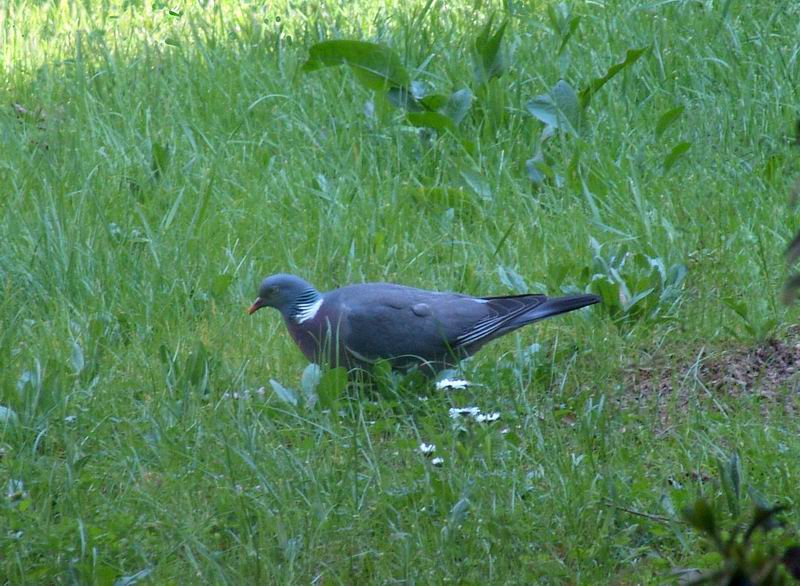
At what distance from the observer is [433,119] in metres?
5.43

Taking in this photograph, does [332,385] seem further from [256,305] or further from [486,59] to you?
[486,59]

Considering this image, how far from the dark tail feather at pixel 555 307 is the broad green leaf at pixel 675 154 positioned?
4.37ft

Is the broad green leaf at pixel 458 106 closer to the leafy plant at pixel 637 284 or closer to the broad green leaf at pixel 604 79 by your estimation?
the broad green leaf at pixel 604 79

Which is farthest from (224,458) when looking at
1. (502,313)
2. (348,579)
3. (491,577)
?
(502,313)

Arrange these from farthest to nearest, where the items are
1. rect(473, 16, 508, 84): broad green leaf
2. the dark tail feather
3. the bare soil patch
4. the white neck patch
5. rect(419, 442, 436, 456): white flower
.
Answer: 1. rect(473, 16, 508, 84): broad green leaf
2. the white neck patch
3. the dark tail feather
4. the bare soil patch
5. rect(419, 442, 436, 456): white flower

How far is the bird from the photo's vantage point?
13.0ft

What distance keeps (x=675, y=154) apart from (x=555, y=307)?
1.42 meters

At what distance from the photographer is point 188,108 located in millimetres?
5945

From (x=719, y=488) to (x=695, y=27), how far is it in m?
3.52

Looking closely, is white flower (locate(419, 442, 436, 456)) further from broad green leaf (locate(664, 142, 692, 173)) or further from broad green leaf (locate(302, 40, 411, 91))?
broad green leaf (locate(302, 40, 411, 91))

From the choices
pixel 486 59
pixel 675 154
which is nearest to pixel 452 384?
pixel 675 154

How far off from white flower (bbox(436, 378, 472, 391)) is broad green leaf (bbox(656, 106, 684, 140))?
6.58 ft

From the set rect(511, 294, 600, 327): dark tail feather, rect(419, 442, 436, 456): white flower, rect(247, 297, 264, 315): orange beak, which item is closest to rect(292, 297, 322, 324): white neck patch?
rect(247, 297, 264, 315): orange beak

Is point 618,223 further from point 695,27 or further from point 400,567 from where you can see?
point 400,567
